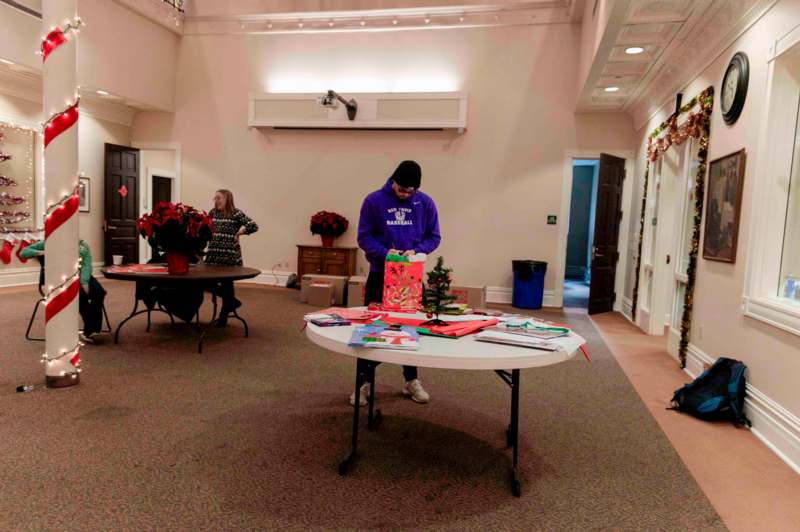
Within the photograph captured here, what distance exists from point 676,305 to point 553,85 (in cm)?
391

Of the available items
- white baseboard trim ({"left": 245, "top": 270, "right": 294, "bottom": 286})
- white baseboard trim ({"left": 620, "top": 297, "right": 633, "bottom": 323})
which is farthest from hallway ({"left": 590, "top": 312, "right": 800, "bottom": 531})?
white baseboard trim ({"left": 245, "top": 270, "right": 294, "bottom": 286})

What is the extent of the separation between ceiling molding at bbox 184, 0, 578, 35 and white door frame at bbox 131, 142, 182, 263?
209cm

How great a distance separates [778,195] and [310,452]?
3.25 m

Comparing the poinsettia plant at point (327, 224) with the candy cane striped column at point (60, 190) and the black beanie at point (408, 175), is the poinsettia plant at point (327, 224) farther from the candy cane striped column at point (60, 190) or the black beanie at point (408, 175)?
the black beanie at point (408, 175)

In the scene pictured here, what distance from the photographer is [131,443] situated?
2.50 metres

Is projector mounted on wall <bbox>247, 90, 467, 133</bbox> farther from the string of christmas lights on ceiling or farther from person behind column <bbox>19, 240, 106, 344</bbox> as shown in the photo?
person behind column <bbox>19, 240, 106, 344</bbox>

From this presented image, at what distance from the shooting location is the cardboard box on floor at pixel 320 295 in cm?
679

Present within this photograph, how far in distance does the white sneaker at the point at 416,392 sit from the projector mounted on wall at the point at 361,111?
524cm

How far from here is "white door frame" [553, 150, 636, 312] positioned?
727 cm

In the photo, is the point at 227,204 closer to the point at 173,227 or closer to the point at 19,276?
the point at 173,227

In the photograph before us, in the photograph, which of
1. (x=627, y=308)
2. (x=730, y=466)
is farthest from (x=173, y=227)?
(x=627, y=308)

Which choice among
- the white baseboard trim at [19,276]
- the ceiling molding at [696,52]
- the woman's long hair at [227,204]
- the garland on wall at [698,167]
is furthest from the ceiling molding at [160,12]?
the garland on wall at [698,167]

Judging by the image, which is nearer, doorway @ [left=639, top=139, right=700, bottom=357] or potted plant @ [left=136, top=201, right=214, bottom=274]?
potted plant @ [left=136, top=201, right=214, bottom=274]

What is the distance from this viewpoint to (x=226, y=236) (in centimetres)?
506
